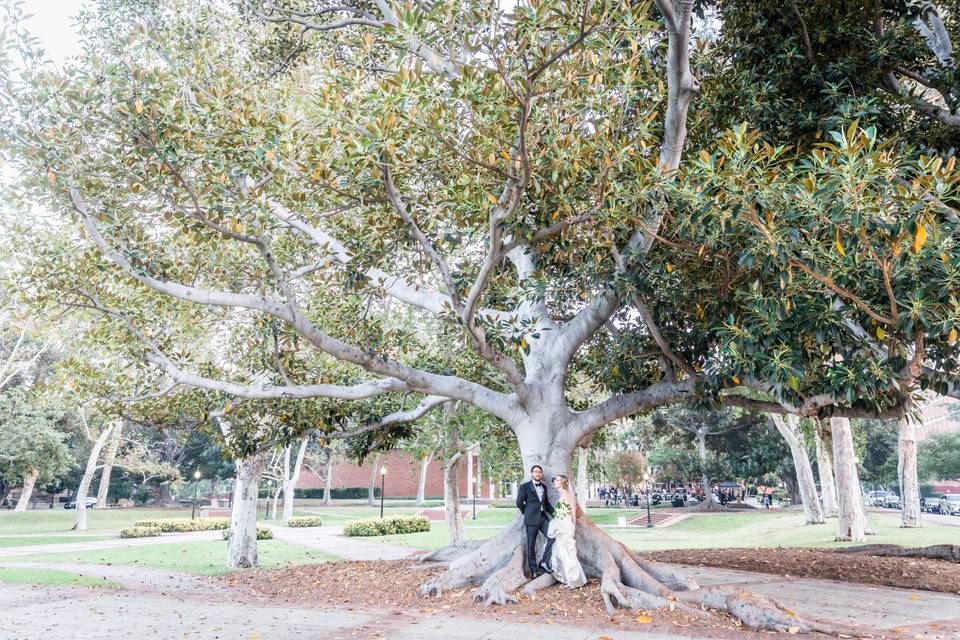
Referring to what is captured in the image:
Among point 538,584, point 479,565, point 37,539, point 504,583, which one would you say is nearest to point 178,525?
point 37,539

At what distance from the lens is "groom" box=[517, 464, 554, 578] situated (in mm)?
9008

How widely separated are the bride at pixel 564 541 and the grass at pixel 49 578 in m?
7.66

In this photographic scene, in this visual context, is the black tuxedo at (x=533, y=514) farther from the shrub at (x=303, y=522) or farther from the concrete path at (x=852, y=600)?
the shrub at (x=303, y=522)

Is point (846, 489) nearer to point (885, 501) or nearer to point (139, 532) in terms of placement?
point (139, 532)

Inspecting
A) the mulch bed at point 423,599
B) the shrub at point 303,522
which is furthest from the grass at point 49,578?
the shrub at point 303,522

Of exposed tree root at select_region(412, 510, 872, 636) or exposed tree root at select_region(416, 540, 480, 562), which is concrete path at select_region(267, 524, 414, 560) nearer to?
exposed tree root at select_region(416, 540, 480, 562)

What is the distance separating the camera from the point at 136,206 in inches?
344

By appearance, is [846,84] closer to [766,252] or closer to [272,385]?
[766,252]

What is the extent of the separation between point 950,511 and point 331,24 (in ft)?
163

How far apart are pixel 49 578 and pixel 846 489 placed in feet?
64.2

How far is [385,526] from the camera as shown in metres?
26.3

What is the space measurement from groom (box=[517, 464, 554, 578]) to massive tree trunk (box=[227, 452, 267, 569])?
725cm

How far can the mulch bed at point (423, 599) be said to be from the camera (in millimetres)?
6836

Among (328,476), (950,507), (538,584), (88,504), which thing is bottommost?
(950,507)
